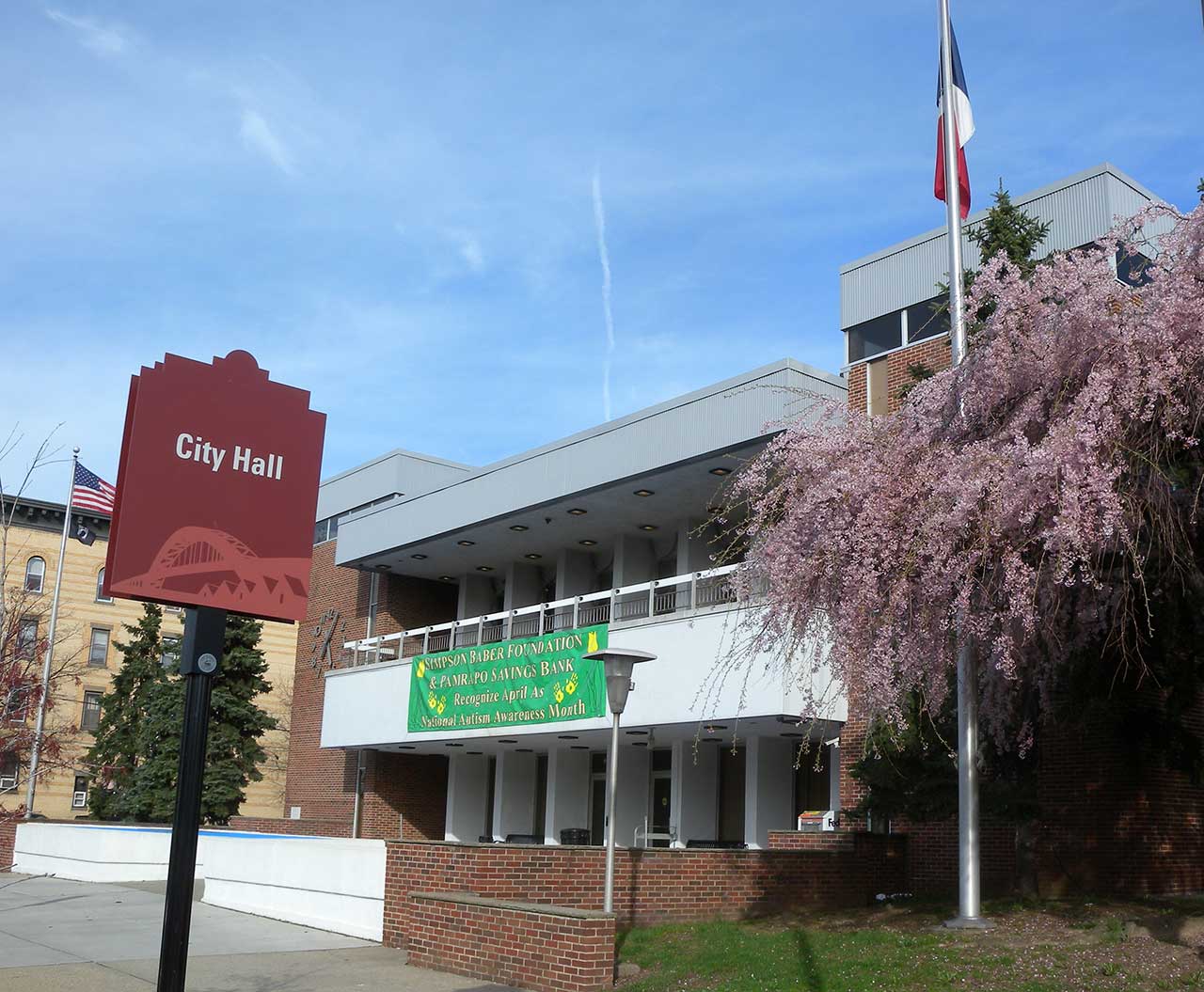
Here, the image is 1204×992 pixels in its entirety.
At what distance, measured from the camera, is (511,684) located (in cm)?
2653

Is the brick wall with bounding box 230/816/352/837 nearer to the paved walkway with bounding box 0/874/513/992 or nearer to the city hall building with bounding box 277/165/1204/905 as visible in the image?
the city hall building with bounding box 277/165/1204/905

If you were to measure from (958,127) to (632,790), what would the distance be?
18.0m

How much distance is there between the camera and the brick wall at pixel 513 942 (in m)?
12.5

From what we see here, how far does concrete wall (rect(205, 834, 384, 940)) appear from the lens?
17172 millimetres

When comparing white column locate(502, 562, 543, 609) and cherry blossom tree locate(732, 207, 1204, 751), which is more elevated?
white column locate(502, 562, 543, 609)

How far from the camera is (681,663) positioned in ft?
73.7

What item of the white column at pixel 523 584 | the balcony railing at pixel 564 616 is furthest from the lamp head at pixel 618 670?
the white column at pixel 523 584

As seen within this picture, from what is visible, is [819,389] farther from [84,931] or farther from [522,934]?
[84,931]

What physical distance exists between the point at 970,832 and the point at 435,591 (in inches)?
989

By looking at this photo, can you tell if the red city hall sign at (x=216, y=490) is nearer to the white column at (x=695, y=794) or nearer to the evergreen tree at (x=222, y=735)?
the white column at (x=695, y=794)

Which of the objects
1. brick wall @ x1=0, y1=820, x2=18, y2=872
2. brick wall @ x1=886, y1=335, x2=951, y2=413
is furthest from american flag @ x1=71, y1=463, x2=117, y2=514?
brick wall @ x1=886, y1=335, x2=951, y2=413

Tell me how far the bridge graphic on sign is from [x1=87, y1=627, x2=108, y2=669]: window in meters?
49.1

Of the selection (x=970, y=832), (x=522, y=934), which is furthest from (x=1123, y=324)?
(x=522, y=934)

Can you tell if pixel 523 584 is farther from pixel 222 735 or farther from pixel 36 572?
pixel 36 572
